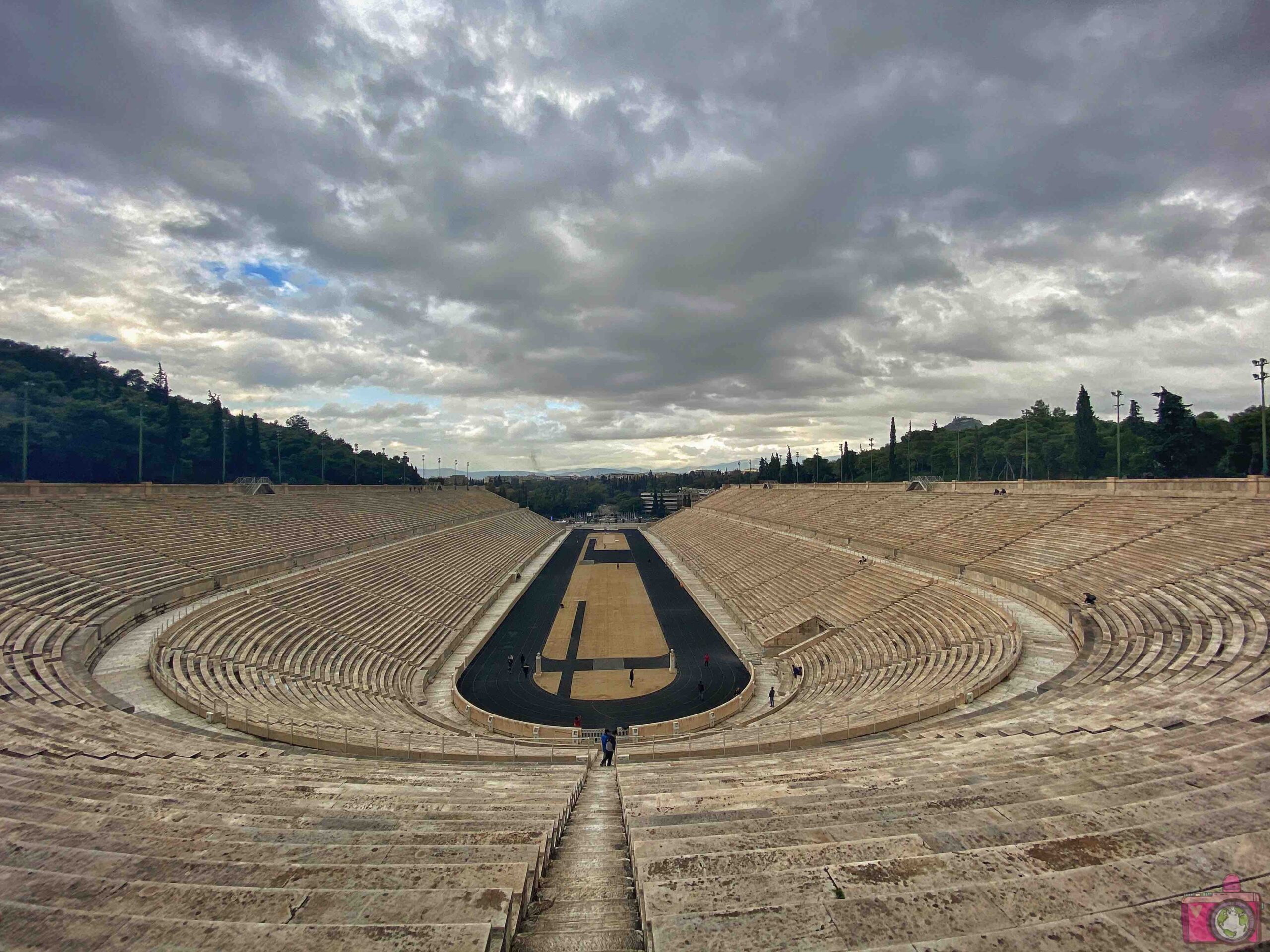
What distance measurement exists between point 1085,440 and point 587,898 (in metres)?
73.8

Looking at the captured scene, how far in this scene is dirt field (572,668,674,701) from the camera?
2297cm

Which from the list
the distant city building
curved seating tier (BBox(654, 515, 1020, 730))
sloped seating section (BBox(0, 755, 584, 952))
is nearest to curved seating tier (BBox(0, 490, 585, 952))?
sloped seating section (BBox(0, 755, 584, 952))

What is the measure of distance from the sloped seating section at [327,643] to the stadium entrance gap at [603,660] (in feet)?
9.50

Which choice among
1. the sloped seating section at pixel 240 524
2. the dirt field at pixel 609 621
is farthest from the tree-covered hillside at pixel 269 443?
the dirt field at pixel 609 621

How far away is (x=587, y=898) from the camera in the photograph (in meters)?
5.06

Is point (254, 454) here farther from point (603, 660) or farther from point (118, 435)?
point (603, 660)

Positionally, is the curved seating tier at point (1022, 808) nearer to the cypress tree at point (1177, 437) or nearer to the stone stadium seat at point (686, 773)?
the stone stadium seat at point (686, 773)

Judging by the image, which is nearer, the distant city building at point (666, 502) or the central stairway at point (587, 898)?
the central stairway at point (587, 898)

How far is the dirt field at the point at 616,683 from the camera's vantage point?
22969mm

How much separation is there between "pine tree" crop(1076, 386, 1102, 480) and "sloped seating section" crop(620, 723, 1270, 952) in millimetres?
65327

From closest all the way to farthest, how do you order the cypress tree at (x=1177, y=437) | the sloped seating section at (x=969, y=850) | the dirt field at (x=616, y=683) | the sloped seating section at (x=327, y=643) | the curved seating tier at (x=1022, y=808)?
the sloped seating section at (x=969, y=850) → the curved seating tier at (x=1022, y=808) → the sloped seating section at (x=327, y=643) → the dirt field at (x=616, y=683) → the cypress tree at (x=1177, y=437)

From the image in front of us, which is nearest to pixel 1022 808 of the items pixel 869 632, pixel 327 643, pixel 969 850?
pixel 969 850

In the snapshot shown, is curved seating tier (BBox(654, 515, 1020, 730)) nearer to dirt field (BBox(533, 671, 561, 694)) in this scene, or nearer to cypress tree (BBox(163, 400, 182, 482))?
dirt field (BBox(533, 671, 561, 694))

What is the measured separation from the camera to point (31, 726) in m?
9.75
